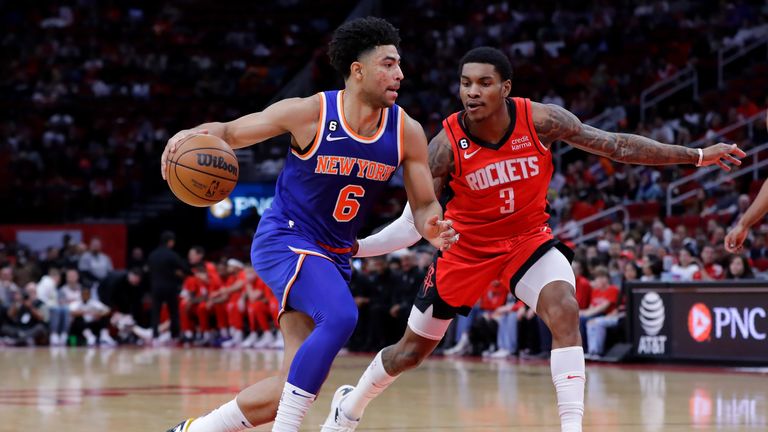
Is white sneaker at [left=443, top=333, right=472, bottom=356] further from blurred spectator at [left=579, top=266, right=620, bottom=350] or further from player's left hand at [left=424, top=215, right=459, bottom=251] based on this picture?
player's left hand at [left=424, top=215, right=459, bottom=251]

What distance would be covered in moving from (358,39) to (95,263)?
706 inches

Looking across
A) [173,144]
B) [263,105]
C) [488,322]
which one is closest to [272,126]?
[173,144]

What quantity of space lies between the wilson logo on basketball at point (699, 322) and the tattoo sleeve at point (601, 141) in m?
7.33

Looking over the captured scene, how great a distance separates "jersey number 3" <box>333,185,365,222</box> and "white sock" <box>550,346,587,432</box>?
147 cm

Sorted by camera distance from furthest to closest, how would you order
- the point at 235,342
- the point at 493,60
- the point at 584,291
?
the point at 235,342, the point at 584,291, the point at 493,60

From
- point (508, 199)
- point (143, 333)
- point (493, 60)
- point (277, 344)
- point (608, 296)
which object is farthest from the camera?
point (143, 333)

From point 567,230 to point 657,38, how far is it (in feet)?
22.8

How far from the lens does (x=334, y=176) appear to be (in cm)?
550

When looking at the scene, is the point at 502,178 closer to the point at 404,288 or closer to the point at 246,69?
the point at 404,288

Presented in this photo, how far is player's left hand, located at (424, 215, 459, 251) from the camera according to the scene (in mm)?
5359

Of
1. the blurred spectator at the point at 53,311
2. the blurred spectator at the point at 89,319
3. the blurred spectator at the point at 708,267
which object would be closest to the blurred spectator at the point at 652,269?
the blurred spectator at the point at 708,267

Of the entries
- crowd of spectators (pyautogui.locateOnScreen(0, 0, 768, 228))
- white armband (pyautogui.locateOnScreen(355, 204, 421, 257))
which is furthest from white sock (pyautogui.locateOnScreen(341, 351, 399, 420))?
crowd of spectators (pyautogui.locateOnScreen(0, 0, 768, 228))

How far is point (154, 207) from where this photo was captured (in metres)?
26.3

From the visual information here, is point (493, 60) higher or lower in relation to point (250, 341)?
higher
